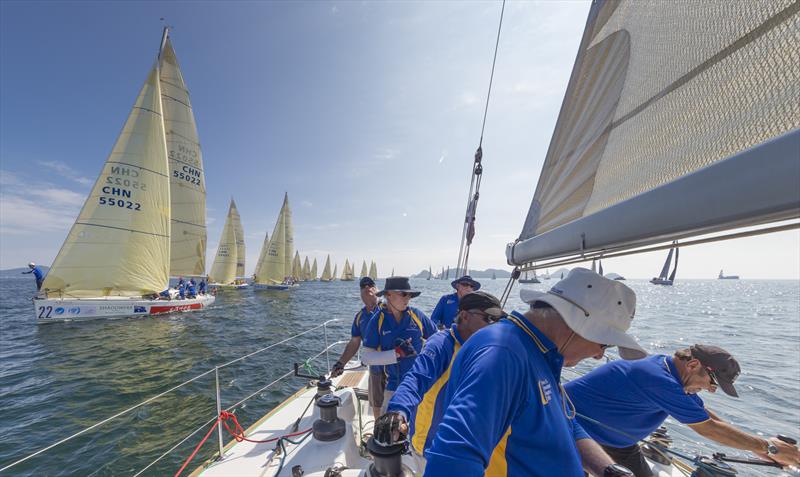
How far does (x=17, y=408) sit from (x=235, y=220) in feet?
115

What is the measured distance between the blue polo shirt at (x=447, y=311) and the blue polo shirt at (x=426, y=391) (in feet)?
9.69

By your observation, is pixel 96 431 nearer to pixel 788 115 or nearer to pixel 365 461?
pixel 365 461

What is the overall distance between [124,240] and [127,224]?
855 mm

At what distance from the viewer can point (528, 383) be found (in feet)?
3.21

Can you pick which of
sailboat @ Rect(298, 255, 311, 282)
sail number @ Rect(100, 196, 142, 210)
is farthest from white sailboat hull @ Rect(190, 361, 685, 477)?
sailboat @ Rect(298, 255, 311, 282)

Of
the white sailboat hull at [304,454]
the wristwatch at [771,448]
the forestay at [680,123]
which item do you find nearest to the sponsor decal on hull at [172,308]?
the white sailboat hull at [304,454]

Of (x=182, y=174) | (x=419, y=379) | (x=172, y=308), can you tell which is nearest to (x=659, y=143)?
(x=419, y=379)

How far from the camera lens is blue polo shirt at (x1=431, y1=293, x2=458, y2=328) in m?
4.75

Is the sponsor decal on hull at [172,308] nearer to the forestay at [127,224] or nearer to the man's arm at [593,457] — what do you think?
the forestay at [127,224]

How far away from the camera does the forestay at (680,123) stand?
77 centimetres

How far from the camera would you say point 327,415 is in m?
2.49

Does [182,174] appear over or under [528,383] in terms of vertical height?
over

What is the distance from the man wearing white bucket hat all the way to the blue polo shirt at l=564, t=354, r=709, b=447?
112cm

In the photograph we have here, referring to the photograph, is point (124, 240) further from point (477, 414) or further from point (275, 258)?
point (275, 258)
